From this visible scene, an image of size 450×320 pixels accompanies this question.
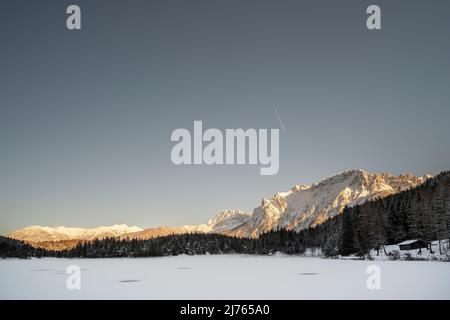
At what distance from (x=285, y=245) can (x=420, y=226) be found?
3336 inches

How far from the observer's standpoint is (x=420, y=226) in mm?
101125

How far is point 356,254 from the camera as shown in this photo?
10238 centimetres

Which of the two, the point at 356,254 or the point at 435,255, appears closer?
the point at 435,255

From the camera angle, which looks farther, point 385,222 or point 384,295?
point 385,222
